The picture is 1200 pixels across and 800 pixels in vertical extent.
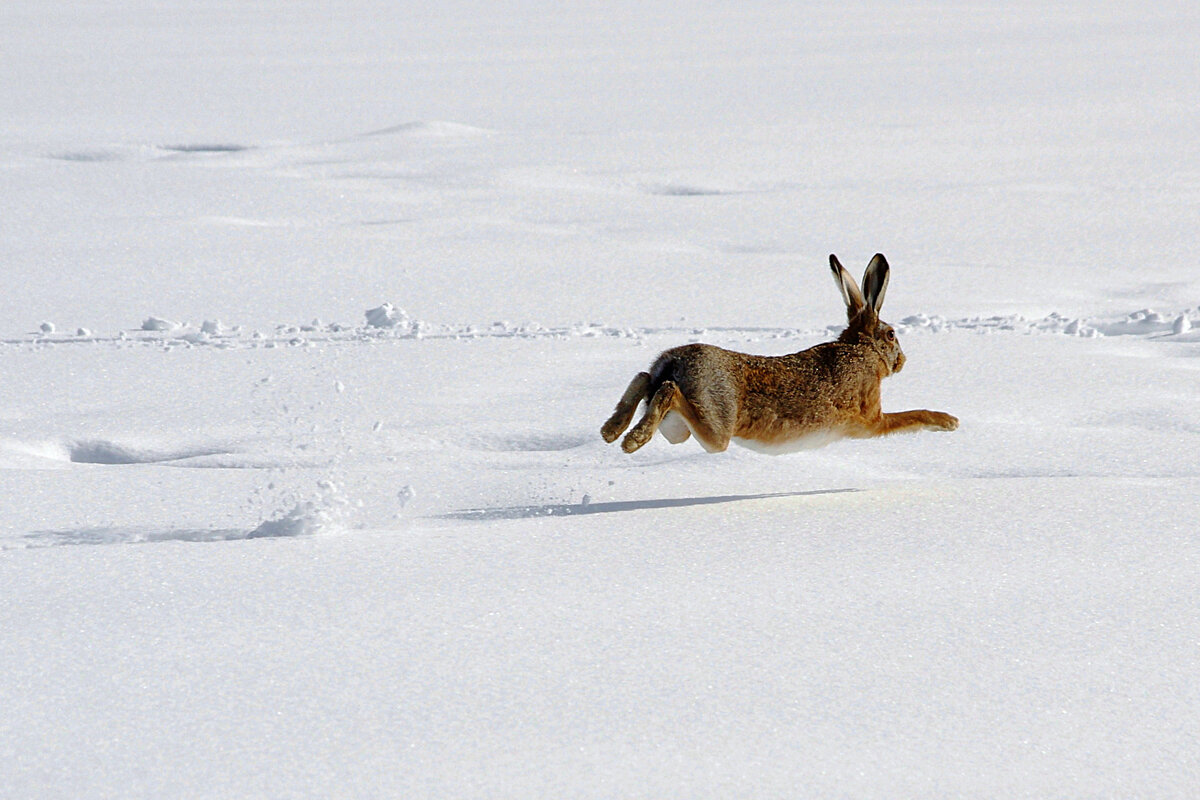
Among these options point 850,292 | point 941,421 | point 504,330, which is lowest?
point 941,421

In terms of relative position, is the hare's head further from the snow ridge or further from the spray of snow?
the snow ridge

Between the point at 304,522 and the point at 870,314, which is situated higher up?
the point at 870,314

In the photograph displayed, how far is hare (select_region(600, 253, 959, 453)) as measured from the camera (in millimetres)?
3879

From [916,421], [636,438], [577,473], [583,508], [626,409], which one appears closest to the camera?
[636,438]

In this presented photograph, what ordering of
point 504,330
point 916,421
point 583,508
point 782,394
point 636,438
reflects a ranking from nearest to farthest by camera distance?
point 636,438 < point 583,508 < point 782,394 < point 916,421 < point 504,330

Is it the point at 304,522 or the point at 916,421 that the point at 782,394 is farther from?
the point at 304,522

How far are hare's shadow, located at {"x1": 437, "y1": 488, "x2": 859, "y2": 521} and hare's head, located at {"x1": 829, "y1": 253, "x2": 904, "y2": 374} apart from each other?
495 millimetres

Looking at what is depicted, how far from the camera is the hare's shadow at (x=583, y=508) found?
3.98 meters

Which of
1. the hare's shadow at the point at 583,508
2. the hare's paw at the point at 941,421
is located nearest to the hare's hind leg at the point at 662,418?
the hare's shadow at the point at 583,508

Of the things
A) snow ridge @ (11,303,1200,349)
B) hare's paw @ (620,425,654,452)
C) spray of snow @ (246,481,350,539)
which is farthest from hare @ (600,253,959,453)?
snow ridge @ (11,303,1200,349)

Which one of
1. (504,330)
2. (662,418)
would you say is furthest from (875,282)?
(504,330)

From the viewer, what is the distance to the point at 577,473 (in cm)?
447

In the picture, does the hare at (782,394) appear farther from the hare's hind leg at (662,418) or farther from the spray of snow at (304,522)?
the spray of snow at (304,522)

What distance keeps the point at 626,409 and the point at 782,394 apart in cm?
51
